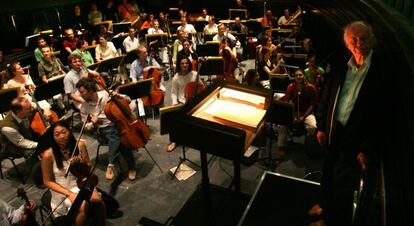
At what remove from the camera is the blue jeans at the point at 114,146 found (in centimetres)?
473

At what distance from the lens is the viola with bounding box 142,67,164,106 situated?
238 inches

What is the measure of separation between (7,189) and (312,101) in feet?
14.9

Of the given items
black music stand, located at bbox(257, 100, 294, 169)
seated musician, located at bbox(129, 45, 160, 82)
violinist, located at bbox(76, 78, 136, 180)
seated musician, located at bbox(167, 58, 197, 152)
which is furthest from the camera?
seated musician, located at bbox(129, 45, 160, 82)

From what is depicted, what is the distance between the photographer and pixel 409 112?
62.4 inches

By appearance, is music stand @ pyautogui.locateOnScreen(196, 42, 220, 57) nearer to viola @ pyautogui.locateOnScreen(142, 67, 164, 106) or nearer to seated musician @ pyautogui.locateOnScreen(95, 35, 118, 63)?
viola @ pyautogui.locateOnScreen(142, 67, 164, 106)

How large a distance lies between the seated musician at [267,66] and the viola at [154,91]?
6.56 feet

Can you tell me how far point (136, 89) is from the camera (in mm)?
5184

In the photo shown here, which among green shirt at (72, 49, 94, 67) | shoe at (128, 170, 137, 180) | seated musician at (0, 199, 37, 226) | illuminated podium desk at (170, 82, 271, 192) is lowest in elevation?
shoe at (128, 170, 137, 180)

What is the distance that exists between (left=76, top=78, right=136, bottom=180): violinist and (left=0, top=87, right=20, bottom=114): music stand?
1.12m

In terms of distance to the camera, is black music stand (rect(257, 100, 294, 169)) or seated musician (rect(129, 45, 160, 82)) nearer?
black music stand (rect(257, 100, 294, 169))

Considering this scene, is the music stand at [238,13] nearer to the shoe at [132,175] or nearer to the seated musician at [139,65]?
the seated musician at [139,65]

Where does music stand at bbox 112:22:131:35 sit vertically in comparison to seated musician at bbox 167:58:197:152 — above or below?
above

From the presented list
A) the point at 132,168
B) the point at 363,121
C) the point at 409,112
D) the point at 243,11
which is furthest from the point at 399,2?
the point at 243,11

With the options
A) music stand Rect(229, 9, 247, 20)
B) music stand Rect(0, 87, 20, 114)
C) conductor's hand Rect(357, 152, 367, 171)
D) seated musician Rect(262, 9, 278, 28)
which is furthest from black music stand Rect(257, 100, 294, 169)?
music stand Rect(229, 9, 247, 20)
